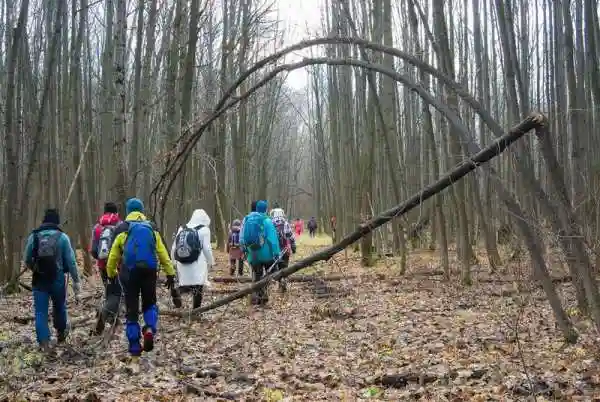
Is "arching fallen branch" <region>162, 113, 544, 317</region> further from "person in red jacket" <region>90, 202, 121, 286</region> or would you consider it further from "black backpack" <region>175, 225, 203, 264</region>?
"person in red jacket" <region>90, 202, 121, 286</region>

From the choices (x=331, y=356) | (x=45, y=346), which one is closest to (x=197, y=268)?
(x=45, y=346)

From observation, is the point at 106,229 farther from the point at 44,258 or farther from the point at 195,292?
the point at 195,292

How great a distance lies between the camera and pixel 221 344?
25.0 ft

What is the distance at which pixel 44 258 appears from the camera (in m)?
7.07

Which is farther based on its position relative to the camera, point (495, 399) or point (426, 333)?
point (426, 333)

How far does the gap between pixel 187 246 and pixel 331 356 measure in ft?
11.1

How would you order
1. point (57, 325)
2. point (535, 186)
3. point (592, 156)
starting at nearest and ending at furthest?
point (535, 186), point (57, 325), point (592, 156)

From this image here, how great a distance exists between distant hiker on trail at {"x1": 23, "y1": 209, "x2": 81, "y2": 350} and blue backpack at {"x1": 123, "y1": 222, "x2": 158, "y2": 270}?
1.07 m

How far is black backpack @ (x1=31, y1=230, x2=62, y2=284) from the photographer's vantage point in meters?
7.07

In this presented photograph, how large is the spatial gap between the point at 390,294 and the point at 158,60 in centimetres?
1105

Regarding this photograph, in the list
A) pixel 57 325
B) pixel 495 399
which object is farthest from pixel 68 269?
pixel 495 399

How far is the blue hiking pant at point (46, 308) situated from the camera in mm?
7043

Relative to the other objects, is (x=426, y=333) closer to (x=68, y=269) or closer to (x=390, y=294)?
(x=390, y=294)

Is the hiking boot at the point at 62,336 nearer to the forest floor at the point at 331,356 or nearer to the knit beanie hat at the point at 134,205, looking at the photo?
the forest floor at the point at 331,356
